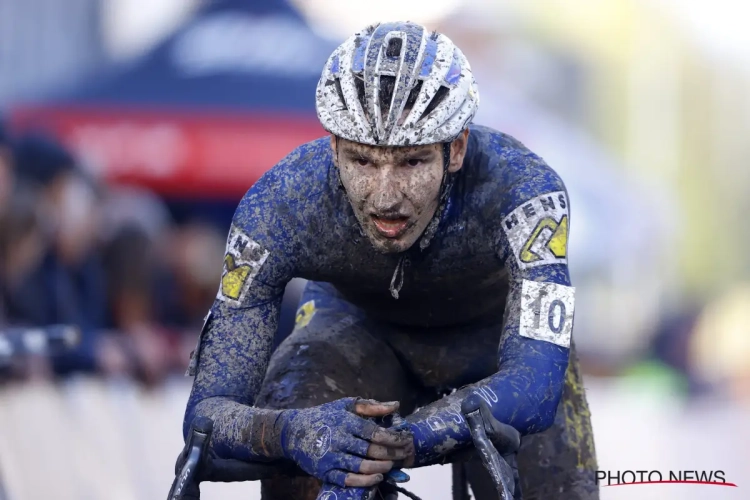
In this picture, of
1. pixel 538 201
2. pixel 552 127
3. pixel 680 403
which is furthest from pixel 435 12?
pixel 538 201

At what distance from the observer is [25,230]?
12.4m

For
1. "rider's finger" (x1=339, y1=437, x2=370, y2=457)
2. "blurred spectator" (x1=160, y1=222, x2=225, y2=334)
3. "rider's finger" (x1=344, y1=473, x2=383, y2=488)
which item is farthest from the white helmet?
"blurred spectator" (x1=160, y1=222, x2=225, y2=334)

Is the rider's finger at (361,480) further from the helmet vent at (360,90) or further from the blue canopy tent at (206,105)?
the blue canopy tent at (206,105)

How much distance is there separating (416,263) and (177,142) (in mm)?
10376

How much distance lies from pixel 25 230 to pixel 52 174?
1.22m

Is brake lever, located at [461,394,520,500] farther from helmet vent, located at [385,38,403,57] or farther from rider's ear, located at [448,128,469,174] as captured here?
helmet vent, located at [385,38,403,57]

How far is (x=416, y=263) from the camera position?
5680 millimetres

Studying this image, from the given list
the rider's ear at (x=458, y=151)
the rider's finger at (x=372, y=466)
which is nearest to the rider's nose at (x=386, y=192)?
the rider's ear at (x=458, y=151)

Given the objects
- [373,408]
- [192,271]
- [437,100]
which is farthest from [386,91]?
[192,271]

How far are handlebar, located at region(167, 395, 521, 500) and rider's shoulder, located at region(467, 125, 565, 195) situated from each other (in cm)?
96

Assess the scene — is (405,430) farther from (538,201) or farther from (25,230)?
(25,230)

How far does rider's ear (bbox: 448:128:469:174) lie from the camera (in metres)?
5.40

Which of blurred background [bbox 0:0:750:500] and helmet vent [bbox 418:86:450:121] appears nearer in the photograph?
helmet vent [bbox 418:86:450:121]

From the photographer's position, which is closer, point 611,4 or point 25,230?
point 25,230
